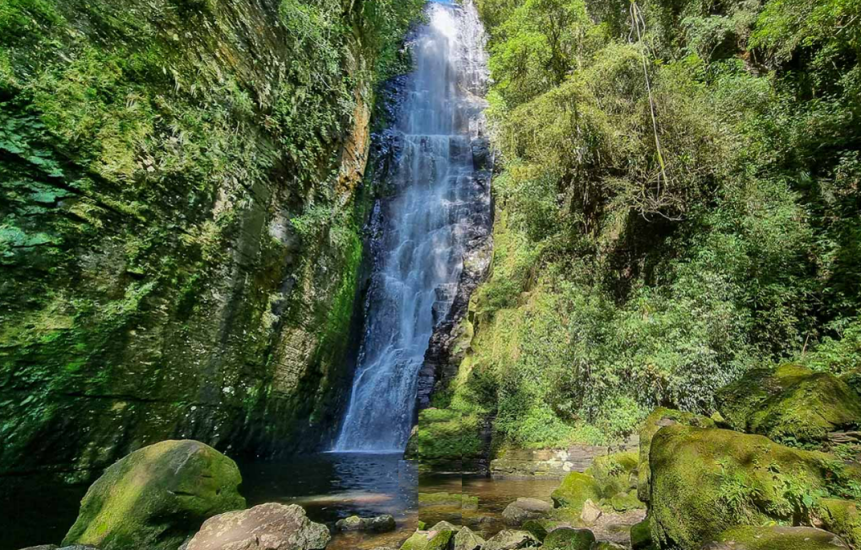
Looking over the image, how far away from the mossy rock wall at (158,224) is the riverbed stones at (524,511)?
5.87 meters

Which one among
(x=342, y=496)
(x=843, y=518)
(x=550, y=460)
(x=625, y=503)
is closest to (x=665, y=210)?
(x=550, y=460)

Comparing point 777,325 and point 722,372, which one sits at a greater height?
point 777,325

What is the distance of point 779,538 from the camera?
8.41ft

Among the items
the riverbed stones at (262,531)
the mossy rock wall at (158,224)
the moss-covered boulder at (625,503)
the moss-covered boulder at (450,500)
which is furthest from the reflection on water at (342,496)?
the moss-covered boulder at (625,503)

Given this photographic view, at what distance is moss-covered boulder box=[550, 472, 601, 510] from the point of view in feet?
20.5

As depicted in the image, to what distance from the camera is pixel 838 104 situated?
7074 millimetres

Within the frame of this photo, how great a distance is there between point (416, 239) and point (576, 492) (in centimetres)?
1471

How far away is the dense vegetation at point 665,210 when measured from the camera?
695 cm

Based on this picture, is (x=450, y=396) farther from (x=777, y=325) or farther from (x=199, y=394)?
(x=777, y=325)

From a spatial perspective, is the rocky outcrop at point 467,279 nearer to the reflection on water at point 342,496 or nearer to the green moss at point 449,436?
the green moss at point 449,436

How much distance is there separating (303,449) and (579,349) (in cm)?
882

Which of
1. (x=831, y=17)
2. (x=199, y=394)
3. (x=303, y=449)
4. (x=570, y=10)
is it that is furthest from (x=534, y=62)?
(x=303, y=449)

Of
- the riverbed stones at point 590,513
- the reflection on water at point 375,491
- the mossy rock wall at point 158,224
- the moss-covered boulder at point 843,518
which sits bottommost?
the reflection on water at point 375,491

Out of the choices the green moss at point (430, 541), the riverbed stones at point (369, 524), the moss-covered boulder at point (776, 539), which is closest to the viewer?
the moss-covered boulder at point (776, 539)
